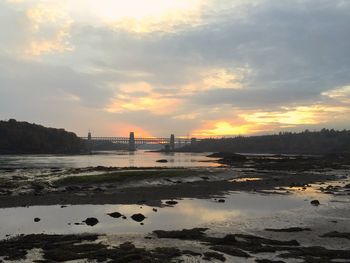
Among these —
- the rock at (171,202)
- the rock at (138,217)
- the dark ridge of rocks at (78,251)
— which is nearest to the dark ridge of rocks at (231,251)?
the dark ridge of rocks at (78,251)

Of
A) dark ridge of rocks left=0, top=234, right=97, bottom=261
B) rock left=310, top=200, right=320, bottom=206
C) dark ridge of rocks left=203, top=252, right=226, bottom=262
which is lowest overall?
dark ridge of rocks left=203, top=252, right=226, bottom=262

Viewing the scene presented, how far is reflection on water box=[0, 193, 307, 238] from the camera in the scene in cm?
2234

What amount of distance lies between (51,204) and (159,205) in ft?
25.1

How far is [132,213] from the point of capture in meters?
27.4

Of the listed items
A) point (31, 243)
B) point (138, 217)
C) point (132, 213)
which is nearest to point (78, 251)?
point (31, 243)

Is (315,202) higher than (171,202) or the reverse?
the reverse

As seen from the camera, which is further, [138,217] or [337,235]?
[138,217]

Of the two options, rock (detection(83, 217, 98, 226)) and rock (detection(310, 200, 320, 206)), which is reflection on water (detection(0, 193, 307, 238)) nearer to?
rock (detection(83, 217, 98, 226))

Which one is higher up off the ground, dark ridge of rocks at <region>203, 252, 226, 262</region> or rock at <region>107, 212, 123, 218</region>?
rock at <region>107, 212, 123, 218</region>

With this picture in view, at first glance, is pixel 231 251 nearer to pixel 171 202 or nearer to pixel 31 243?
pixel 31 243

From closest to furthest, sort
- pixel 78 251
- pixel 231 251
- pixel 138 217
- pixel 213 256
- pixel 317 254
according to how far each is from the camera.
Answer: pixel 213 256
pixel 78 251
pixel 317 254
pixel 231 251
pixel 138 217

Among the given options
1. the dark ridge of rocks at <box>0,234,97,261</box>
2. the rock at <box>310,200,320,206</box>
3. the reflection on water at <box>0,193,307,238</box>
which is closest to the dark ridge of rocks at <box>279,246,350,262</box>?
the reflection on water at <box>0,193,307,238</box>

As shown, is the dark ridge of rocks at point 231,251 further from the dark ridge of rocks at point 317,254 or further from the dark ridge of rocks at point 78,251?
the dark ridge of rocks at point 317,254

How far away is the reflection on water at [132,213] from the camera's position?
22.3 metres
